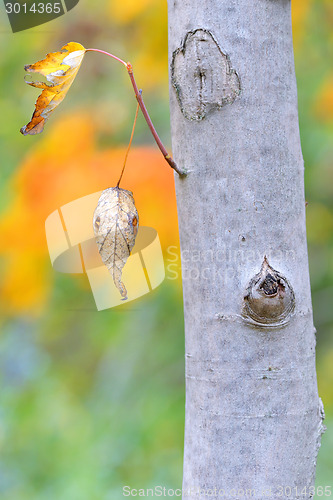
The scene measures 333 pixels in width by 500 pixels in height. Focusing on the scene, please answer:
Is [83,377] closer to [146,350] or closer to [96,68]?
[146,350]

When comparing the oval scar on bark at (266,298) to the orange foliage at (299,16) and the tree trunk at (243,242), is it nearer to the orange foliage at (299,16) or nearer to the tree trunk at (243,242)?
the tree trunk at (243,242)

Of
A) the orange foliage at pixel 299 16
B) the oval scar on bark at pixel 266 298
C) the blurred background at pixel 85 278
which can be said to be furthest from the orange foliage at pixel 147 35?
the oval scar on bark at pixel 266 298

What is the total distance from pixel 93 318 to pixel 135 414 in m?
0.48

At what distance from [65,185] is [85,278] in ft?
1.71

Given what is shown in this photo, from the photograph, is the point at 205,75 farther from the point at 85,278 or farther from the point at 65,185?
the point at 85,278

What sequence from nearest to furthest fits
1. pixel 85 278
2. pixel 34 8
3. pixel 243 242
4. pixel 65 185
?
pixel 243 242 < pixel 65 185 < pixel 34 8 < pixel 85 278

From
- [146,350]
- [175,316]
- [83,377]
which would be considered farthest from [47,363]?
[175,316]

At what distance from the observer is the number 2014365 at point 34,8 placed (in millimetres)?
2049

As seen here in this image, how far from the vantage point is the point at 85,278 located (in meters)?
2.31

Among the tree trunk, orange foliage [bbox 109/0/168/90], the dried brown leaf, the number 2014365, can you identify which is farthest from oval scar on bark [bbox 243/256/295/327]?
the number 2014365

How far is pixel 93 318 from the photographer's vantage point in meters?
2.51

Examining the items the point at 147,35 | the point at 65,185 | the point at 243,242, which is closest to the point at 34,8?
the point at 147,35

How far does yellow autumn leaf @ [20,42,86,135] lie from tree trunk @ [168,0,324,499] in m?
0.12

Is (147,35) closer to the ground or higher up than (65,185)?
higher up
